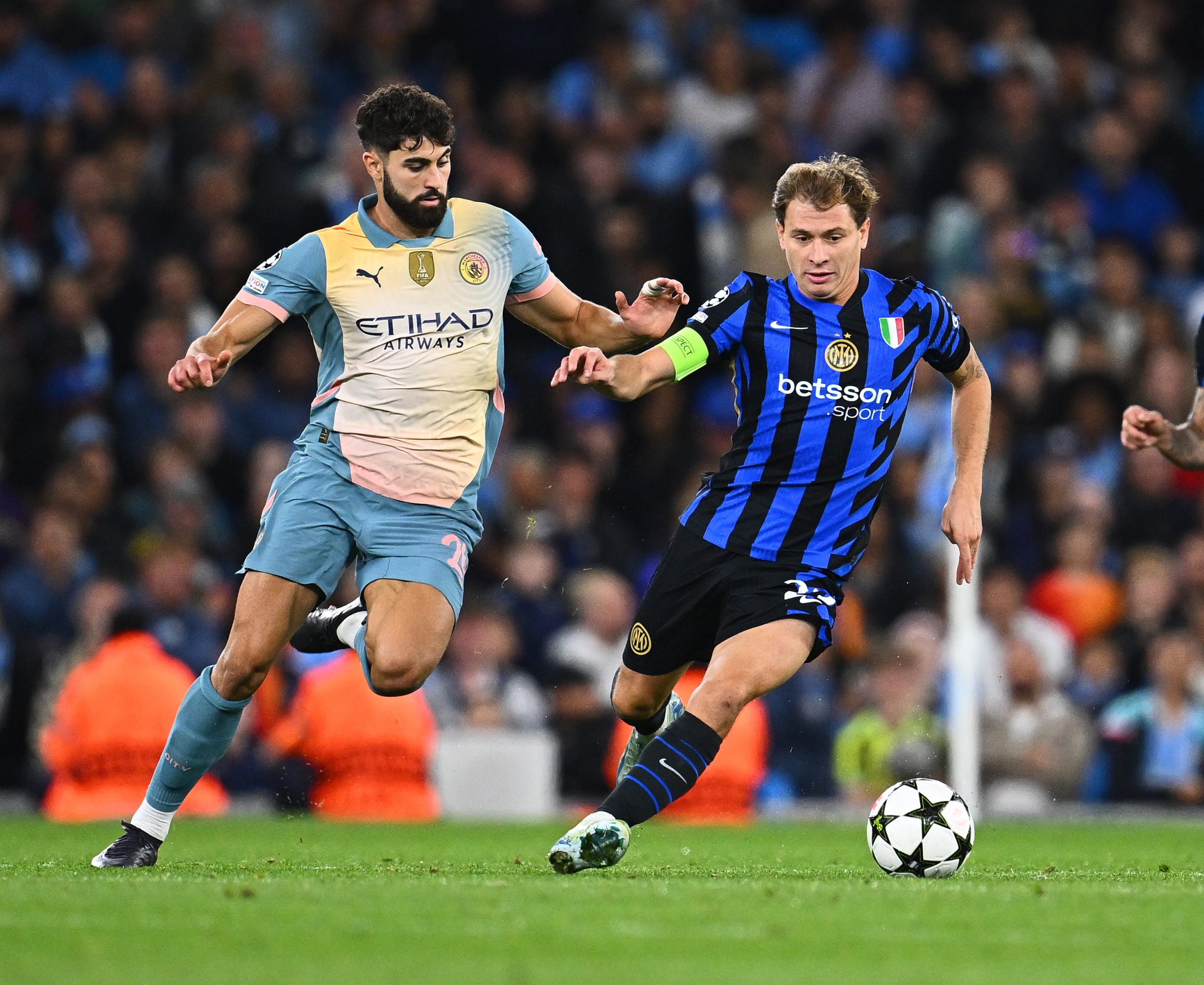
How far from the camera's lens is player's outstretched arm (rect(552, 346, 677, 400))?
20.4 feet

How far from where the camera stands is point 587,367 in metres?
6.23

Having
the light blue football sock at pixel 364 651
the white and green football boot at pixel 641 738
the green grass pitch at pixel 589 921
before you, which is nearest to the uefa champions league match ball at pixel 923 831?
the green grass pitch at pixel 589 921

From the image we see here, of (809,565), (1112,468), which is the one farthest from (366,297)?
(1112,468)

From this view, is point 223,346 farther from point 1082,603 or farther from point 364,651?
point 1082,603

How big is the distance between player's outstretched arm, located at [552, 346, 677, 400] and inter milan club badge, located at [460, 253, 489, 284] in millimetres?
772

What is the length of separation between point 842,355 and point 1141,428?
46.0 inches

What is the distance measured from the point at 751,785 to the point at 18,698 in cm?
445

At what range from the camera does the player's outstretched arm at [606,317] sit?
710cm

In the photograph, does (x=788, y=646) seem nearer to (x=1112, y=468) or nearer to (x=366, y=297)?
(x=366, y=297)

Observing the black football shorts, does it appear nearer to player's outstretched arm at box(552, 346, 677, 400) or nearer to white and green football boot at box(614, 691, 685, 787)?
white and green football boot at box(614, 691, 685, 787)

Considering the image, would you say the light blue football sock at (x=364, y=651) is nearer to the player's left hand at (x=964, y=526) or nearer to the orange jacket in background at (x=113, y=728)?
the player's left hand at (x=964, y=526)

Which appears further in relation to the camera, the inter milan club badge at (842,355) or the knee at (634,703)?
the knee at (634,703)

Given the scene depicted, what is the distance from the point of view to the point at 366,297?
7.02m

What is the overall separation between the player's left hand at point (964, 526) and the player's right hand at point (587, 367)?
144 centimetres
